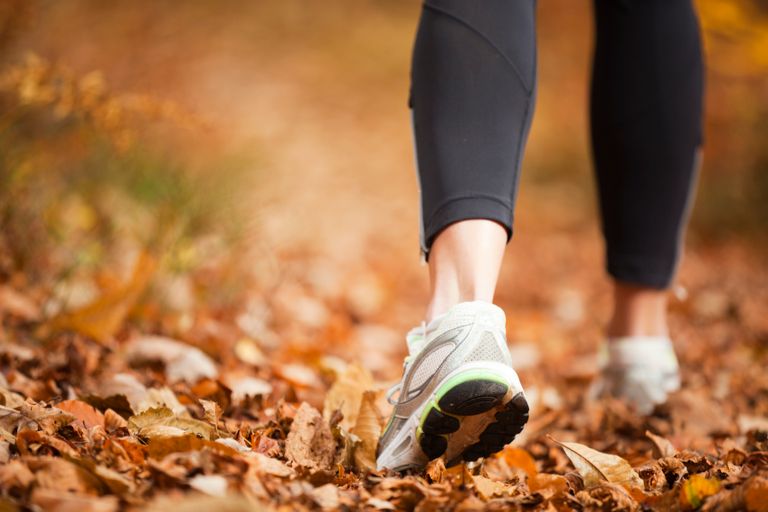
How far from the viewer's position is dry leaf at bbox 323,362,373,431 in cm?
116

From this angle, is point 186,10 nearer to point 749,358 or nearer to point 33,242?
point 33,242

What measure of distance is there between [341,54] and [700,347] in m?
5.47

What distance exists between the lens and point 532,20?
1.08m

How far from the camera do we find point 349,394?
1186 mm

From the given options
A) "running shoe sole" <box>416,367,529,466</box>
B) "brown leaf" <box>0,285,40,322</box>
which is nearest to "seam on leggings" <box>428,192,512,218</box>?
"running shoe sole" <box>416,367,529,466</box>

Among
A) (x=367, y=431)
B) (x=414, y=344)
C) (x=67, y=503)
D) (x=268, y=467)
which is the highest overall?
(x=414, y=344)

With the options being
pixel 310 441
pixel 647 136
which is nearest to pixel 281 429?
pixel 310 441

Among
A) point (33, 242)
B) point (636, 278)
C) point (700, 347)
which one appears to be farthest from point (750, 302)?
point (33, 242)

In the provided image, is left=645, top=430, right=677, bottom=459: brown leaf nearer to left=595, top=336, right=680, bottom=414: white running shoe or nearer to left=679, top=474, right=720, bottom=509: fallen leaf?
left=679, top=474, right=720, bottom=509: fallen leaf

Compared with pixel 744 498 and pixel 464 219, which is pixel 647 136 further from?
pixel 744 498

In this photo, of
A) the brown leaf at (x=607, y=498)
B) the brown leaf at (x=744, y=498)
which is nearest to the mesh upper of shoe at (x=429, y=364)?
the brown leaf at (x=607, y=498)

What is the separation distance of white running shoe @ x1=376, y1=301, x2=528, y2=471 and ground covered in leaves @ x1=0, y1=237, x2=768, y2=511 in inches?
1.5

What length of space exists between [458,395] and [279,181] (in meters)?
3.18

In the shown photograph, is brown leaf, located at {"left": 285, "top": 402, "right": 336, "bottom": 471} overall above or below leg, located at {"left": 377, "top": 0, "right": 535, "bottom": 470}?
below
